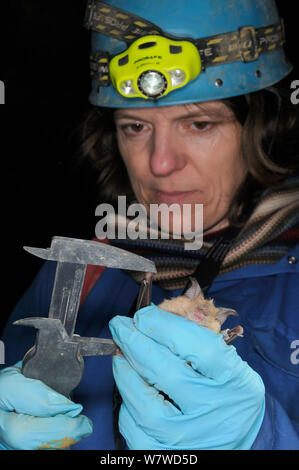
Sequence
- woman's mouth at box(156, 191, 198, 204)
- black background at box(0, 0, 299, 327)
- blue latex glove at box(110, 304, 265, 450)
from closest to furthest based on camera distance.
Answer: blue latex glove at box(110, 304, 265, 450) → woman's mouth at box(156, 191, 198, 204) → black background at box(0, 0, 299, 327)

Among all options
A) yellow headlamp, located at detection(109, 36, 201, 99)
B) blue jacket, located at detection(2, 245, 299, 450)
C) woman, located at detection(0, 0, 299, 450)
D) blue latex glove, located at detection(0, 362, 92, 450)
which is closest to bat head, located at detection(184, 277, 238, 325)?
woman, located at detection(0, 0, 299, 450)

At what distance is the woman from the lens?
160 cm

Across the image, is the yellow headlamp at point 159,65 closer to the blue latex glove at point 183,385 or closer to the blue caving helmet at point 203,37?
the blue caving helmet at point 203,37

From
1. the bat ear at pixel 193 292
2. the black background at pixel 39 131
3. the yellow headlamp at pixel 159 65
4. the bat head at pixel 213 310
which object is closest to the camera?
the bat head at pixel 213 310

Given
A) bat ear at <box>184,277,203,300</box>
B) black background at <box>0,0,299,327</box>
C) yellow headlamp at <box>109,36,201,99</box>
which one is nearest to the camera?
bat ear at <box>184,277,203,300</box>

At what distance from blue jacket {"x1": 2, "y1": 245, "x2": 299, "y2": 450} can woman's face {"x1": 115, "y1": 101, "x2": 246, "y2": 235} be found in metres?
0.32

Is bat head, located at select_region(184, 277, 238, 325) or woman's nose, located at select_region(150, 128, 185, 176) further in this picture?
woman's nose, located at select_region(150, 128, 185, 176)

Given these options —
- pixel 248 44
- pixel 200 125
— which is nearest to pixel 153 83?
pixel 200 125

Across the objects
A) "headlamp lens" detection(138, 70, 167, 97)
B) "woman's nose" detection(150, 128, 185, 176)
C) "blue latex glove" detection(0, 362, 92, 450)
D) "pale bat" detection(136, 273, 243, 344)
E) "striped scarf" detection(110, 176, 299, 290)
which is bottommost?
"blue latex glove" detection(0, 362, 92, 450)

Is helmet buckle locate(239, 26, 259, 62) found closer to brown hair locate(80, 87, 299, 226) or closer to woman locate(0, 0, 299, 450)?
woman locate(0, 0, 299, 450)

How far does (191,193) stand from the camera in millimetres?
2193

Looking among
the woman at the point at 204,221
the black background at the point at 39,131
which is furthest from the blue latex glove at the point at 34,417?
the black background at the point at 39,131

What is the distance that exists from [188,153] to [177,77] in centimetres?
26

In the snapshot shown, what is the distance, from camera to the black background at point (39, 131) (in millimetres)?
3400
